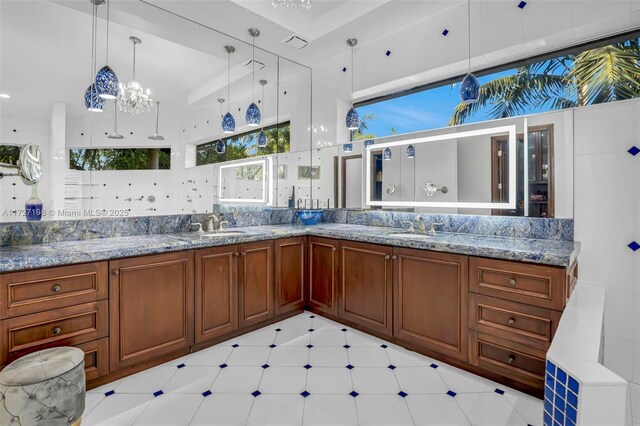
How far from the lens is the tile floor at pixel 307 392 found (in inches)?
68.8

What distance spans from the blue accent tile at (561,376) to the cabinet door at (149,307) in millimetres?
2207

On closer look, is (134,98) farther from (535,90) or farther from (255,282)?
(535,90)

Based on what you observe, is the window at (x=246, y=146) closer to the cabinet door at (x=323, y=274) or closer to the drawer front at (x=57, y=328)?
the cabinet door at (x=323, y=274)

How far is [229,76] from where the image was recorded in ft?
11.0

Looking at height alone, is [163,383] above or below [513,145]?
→ below

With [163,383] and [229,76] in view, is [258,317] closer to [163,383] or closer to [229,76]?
[163,383]

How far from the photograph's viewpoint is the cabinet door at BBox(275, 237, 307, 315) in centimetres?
300

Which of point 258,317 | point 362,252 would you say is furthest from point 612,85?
point 258,317

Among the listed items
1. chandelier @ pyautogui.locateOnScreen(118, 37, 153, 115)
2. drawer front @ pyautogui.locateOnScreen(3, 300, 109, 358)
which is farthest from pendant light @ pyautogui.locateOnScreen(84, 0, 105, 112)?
drawer front @ pyautogui.locateOnScreen(3, 300, 109, 358)

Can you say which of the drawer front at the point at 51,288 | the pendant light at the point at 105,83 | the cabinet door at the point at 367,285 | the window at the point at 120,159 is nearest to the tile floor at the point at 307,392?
the cabinet door at the point at 367,285

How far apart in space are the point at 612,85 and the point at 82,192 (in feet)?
12.4

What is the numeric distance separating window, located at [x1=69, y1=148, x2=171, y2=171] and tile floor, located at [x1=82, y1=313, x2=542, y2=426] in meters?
1.55

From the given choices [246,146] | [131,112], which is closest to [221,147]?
→ [246,146]

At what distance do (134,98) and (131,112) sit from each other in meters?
0.12
